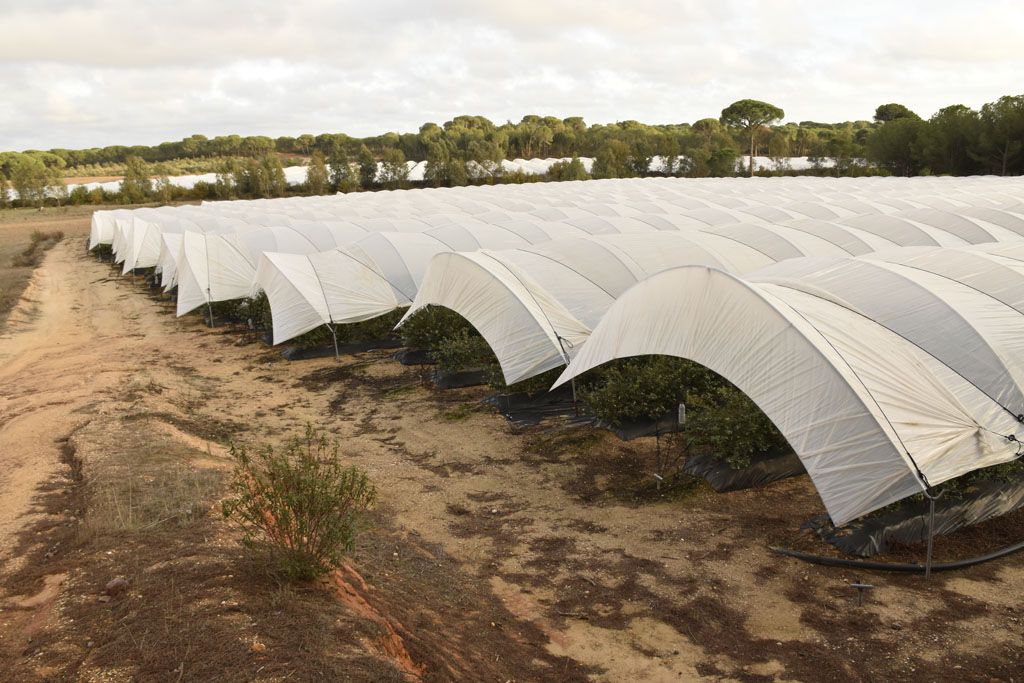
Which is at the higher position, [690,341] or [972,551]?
[690,341]

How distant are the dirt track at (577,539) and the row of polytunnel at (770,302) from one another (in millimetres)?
1385

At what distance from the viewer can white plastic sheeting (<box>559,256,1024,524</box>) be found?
889 cm

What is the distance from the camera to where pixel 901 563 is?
921 centimetres

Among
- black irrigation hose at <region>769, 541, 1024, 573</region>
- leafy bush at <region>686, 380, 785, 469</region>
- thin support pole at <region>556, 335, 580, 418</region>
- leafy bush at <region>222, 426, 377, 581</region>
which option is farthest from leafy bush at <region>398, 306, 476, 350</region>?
black irrigation hose at <region>769, 541, 1024, 573</region>

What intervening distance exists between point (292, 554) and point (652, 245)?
1418 cm

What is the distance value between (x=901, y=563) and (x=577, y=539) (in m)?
4.28

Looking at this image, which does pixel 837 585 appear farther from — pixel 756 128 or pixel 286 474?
pixel 756 128

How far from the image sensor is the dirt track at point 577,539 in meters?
7.72

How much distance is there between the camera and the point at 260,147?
465 feet

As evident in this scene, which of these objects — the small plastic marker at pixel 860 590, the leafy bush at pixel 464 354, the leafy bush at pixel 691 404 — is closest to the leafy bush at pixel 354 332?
the leafy bush at pixel 464 354

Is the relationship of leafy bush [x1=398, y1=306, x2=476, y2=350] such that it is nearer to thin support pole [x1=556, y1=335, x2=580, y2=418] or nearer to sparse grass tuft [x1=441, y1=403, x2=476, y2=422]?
sparse grass tuft [x1=441, y1=403, x2=476, y2=422]

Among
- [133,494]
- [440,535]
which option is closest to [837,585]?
[440,535]

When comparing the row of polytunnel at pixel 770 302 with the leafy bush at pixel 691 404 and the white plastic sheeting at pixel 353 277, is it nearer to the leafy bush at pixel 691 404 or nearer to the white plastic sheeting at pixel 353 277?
the white plastic sheeting at pixel 353 277

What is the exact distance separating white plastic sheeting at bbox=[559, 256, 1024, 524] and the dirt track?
1.39 metres
